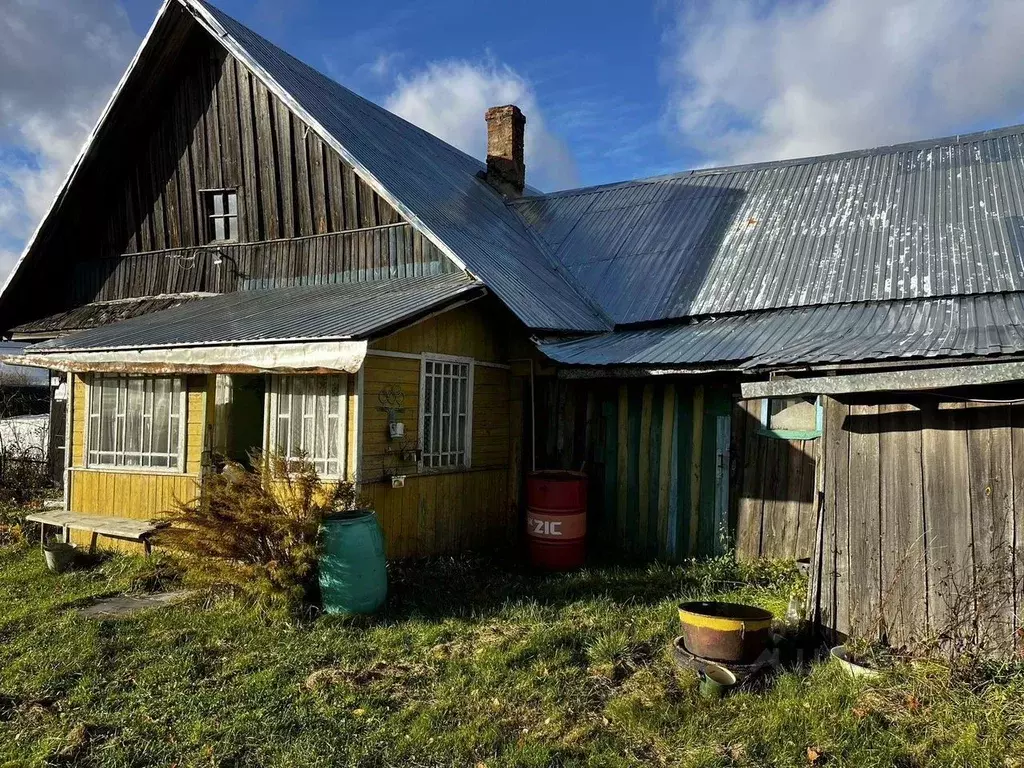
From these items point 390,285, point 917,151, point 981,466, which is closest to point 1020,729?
point 981,466

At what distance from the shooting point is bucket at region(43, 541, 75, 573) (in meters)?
8.58

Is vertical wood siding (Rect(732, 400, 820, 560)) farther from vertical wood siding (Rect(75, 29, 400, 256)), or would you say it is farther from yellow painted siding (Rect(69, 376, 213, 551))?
yellow painted siding (Rect(69, 376, 213, 551))

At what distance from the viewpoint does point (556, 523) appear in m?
8.62

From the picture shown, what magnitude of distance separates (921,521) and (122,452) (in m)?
8.90

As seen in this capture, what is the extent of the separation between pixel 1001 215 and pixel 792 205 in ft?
9.40

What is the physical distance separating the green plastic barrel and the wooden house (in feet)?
2.98

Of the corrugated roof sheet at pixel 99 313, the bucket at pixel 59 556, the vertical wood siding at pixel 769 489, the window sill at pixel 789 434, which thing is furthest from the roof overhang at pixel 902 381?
the corrugated roof sheet at pixel 99 313

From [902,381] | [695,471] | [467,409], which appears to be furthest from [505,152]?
[902,381]

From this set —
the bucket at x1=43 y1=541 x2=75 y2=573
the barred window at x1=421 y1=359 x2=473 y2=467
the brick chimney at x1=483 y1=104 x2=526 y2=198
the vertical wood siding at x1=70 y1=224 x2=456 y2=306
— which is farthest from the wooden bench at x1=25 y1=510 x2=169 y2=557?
the brick chimney at x1=483 y1=104 x2=526 y2=198

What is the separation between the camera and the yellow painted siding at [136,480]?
30.1 ft

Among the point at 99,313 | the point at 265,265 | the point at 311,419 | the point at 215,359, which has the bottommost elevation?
the point at 311,419

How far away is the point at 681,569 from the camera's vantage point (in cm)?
834

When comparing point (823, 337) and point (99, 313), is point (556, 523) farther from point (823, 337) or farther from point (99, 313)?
point (99, 313)

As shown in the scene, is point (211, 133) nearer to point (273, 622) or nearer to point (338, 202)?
point (338, 202)
